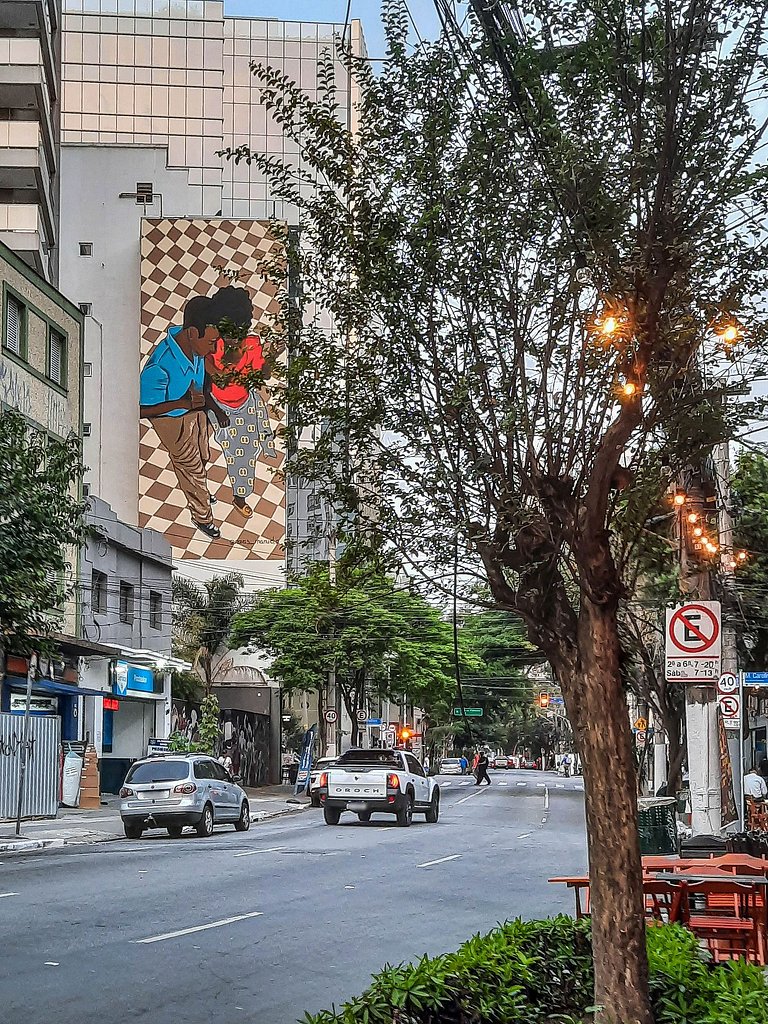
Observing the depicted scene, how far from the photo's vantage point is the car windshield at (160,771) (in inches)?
1099

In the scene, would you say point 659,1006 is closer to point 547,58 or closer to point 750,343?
point 750,343

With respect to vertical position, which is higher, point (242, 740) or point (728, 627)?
point (728, 627)

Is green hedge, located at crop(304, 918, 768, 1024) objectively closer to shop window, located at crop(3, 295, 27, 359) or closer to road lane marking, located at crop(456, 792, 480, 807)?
shop window, located at crop(3, 295, 27, 359)

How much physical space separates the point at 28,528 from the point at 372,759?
15.2 meters

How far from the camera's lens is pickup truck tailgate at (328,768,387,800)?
31516 mm

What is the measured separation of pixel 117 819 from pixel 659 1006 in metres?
28.3

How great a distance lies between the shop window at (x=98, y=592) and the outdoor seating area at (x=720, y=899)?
34.3 metres

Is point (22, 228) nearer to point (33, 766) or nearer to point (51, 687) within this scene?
point (51, 687)

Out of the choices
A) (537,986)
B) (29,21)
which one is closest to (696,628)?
(537,986)

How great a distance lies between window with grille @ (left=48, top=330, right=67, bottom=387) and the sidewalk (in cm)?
1207

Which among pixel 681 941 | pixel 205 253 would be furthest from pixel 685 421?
pixel 205 253

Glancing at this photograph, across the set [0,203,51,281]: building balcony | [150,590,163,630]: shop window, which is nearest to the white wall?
[150,590,163,630]: shop window

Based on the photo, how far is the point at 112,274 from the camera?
72688mm

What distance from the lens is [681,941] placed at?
8.79m
